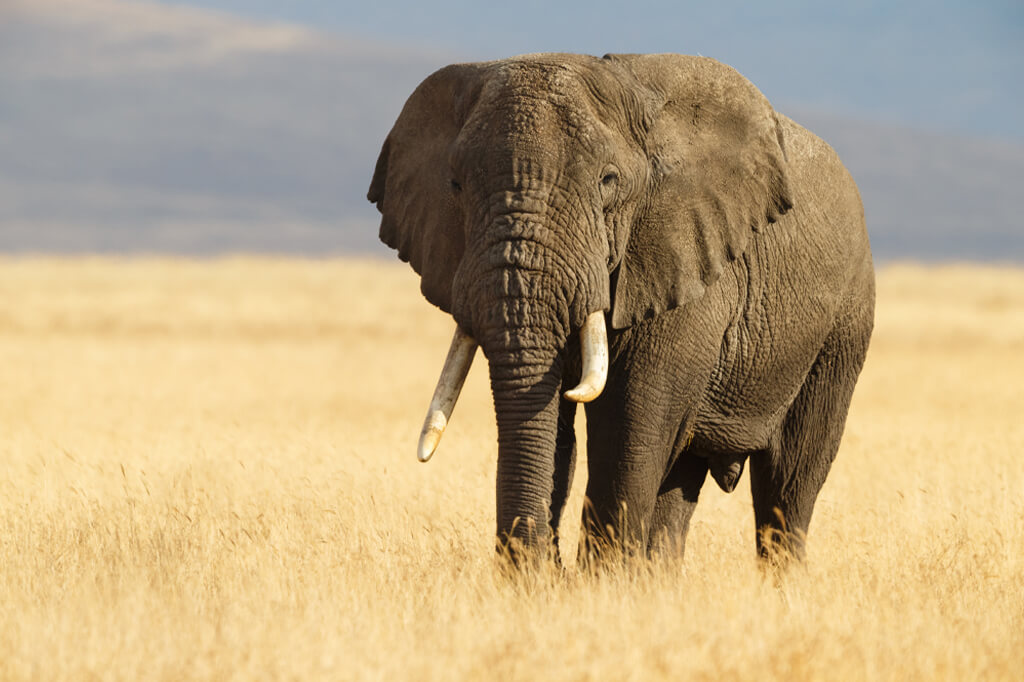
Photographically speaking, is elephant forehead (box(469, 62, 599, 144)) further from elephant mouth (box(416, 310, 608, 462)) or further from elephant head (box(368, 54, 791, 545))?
elephant mouth (box(416, 310, 608, 462))

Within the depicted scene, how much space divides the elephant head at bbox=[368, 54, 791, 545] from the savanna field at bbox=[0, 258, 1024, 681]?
80 cm

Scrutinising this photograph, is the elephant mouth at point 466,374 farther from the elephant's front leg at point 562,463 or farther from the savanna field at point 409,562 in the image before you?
the elephant's front leg at point 562,463

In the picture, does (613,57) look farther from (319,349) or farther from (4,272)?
(4,272)

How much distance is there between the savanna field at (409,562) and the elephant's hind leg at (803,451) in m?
0.29

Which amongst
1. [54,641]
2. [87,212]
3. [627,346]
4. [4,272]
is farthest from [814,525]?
[87,212]

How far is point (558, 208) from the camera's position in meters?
6.64

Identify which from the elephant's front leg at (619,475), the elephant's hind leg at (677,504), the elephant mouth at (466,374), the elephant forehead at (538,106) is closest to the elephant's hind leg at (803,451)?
the elephant's hind leg at (677,504)

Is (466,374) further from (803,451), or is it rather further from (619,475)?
(803,451)

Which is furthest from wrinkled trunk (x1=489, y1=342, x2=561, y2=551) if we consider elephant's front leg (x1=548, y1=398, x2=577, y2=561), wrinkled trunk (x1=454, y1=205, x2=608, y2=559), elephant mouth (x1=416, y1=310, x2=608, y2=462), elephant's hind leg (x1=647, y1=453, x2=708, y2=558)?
elephant's hind leg (x1=647, y1=453, x2=708, y2=558)

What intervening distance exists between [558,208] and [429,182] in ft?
3.33

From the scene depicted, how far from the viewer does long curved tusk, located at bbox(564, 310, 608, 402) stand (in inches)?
257

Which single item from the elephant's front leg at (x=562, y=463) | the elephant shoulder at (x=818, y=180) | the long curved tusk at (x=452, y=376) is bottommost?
the elephant's front leg at (x=562, y=463)

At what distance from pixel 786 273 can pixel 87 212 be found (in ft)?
655

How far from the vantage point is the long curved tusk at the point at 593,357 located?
A: 21.4 ft
